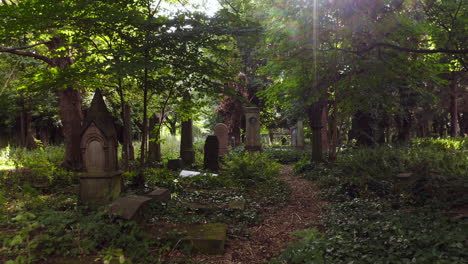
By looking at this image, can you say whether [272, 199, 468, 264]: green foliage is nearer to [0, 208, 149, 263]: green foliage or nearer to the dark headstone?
[0, 208, 149, 263]: green foliage

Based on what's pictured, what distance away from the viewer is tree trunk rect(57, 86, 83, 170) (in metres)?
10.1

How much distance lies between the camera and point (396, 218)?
180 inches

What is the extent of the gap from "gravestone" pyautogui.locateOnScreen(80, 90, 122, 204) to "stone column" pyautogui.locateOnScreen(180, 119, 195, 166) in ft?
21.8

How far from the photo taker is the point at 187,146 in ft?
43.1

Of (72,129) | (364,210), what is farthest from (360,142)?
(72,129)

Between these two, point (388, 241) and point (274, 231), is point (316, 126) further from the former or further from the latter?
point (388, 241)

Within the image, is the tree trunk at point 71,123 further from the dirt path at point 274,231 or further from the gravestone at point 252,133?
the gravestone at point 252,133

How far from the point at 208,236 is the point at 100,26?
14.7 feet

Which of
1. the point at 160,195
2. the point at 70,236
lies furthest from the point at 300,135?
the point at 70,236

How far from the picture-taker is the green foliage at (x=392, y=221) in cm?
350

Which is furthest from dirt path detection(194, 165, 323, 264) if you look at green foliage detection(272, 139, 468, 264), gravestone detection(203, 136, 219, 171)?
gravestone detection(203, 136, 219, 171)

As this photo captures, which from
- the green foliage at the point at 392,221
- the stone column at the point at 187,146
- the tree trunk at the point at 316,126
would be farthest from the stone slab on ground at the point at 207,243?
the tree trunk at the point at 316,126

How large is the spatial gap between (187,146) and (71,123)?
15.0ft

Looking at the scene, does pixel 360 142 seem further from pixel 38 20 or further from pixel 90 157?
pixel 38 20
